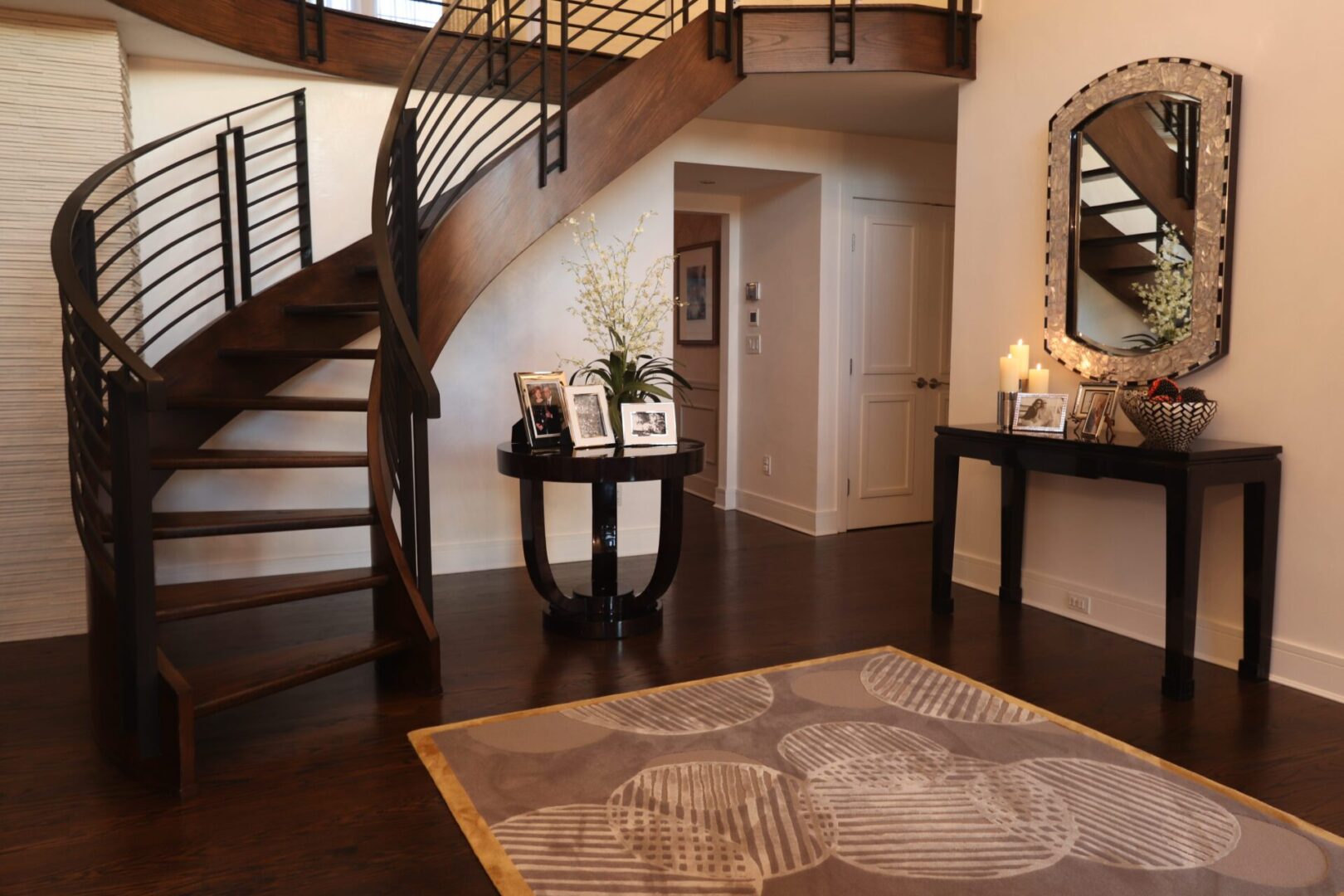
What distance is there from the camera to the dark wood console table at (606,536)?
3.51m

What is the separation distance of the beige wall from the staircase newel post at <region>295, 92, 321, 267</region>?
3.10 metres

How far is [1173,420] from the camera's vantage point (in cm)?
311

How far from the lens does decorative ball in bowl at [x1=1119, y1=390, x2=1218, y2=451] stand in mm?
3102

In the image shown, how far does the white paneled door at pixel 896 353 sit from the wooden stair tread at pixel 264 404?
3.29 m

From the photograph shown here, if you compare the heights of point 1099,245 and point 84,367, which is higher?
point 1099,245

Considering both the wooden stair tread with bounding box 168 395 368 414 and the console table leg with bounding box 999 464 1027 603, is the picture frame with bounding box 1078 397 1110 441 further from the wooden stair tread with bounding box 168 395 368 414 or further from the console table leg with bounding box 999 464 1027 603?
the wooden stair tread with bounding box 168 395 368 414

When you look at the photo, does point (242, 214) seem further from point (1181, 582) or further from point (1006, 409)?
point (1181, 582)

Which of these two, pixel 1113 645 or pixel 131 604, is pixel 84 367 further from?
pixel 1113 645

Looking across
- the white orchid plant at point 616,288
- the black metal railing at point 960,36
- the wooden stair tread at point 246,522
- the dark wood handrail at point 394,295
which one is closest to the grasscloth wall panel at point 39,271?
the wooden stair tread at point 246,522

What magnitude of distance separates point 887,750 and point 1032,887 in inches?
27.0

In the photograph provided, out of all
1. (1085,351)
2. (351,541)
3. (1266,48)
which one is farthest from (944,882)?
(351,541)

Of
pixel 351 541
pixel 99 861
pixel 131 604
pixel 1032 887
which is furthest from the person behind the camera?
pixel 351 541

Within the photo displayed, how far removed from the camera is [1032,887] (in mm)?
1986

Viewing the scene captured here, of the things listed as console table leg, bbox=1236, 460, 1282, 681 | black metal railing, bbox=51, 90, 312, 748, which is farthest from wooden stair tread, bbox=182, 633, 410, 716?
console table leg, bbox=1236, 460, 1282, 681
